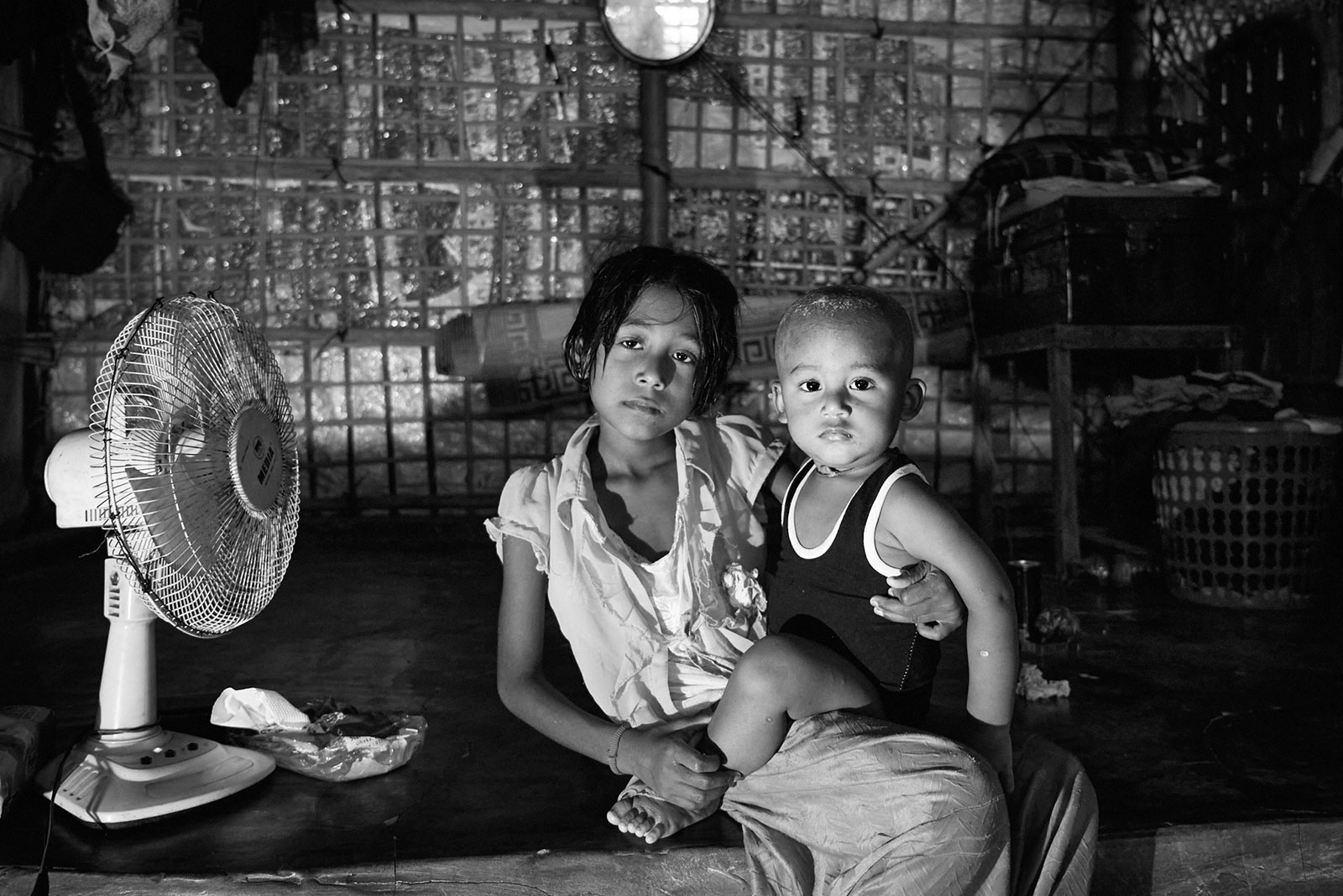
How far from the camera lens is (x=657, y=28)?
16.6 feet

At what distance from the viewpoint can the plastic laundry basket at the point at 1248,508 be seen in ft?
11.8

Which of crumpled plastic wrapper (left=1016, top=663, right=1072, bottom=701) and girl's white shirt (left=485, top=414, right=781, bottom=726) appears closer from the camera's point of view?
girl's white shirt (left=485, top=414, right=781, bottom=726)

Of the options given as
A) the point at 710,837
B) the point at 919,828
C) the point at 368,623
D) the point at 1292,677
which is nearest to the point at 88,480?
the point at 710,837

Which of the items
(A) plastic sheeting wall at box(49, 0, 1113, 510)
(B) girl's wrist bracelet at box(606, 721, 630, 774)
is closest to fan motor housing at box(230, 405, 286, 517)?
(B) girl's wrist bracelet at box(606, 721, 630, 774)

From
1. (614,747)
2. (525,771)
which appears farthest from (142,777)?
(614,747)

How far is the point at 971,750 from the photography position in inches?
59.5

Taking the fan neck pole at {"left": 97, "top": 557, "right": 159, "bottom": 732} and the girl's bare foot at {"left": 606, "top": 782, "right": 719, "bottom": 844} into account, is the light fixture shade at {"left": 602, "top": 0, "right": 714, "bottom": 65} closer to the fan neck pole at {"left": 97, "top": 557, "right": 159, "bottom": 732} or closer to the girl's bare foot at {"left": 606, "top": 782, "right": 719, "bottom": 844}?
the fan neck pole at {"left": 97, "top": 557, "right": 159, "bottom": 732}

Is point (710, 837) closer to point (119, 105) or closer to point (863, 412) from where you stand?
point (863, 412)

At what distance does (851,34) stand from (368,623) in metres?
3.87

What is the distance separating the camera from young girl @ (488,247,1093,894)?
164cm

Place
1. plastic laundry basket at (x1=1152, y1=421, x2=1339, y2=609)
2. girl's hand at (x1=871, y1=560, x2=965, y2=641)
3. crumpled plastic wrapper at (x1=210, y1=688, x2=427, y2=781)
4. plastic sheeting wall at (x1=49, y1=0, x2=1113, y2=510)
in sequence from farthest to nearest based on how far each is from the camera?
plastic sheeting wall at (x1=49, y1=0, x2=1113, y2=510)
plastic laundry basket at (x1=1152, y1=421, x2=1339, y2=609)
crumpled plastic wrapper at (x1=210, y1=688, x2=427, y2=781)
girl's hand at (x1=871, y1=560, x2=965, y2=641)

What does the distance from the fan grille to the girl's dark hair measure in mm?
568

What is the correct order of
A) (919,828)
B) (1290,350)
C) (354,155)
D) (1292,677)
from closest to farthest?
(919,828), (1292,677), (1290,350), (354,155)

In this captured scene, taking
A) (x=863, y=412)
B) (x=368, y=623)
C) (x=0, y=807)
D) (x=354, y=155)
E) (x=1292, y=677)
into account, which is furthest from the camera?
(x=354, y=155)
